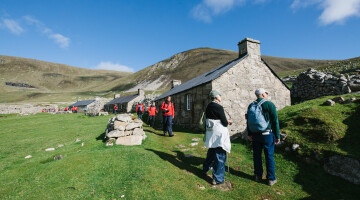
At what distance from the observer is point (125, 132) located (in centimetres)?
902

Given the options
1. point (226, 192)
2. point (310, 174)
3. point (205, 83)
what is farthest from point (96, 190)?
point (205, 83)

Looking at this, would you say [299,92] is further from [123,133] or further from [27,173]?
[27,173]

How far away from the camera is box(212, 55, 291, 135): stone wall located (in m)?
12.4

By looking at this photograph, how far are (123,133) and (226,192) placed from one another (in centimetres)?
603

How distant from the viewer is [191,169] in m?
5.85

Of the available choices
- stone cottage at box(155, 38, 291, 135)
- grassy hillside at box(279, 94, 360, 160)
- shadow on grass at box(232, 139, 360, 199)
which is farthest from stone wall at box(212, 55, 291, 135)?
shadow on grass at box(232, 139, 360, 199)

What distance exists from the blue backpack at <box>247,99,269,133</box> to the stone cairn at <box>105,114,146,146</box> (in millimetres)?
5737

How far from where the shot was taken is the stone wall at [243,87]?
40.6ft

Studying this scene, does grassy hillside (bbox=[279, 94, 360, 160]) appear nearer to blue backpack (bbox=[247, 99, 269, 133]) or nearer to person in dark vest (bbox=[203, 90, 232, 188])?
blue backpack (bbox=[247, 99, 269, 133])

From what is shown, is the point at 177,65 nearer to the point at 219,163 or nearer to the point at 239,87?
the point at 239,87

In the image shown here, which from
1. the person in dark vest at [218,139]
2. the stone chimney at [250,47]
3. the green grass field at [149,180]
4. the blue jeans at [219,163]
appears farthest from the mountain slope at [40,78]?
the blue jeans at [219,163]

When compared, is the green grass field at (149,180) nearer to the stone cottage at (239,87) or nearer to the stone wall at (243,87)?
the stone wall at (243,87)

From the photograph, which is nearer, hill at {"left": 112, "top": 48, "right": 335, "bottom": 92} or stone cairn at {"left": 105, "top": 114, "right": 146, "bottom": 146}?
stone cairn at {"left": 105, "top": 114, "right": 146, "bottom": 146}

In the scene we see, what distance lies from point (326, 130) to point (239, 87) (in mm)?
6848
